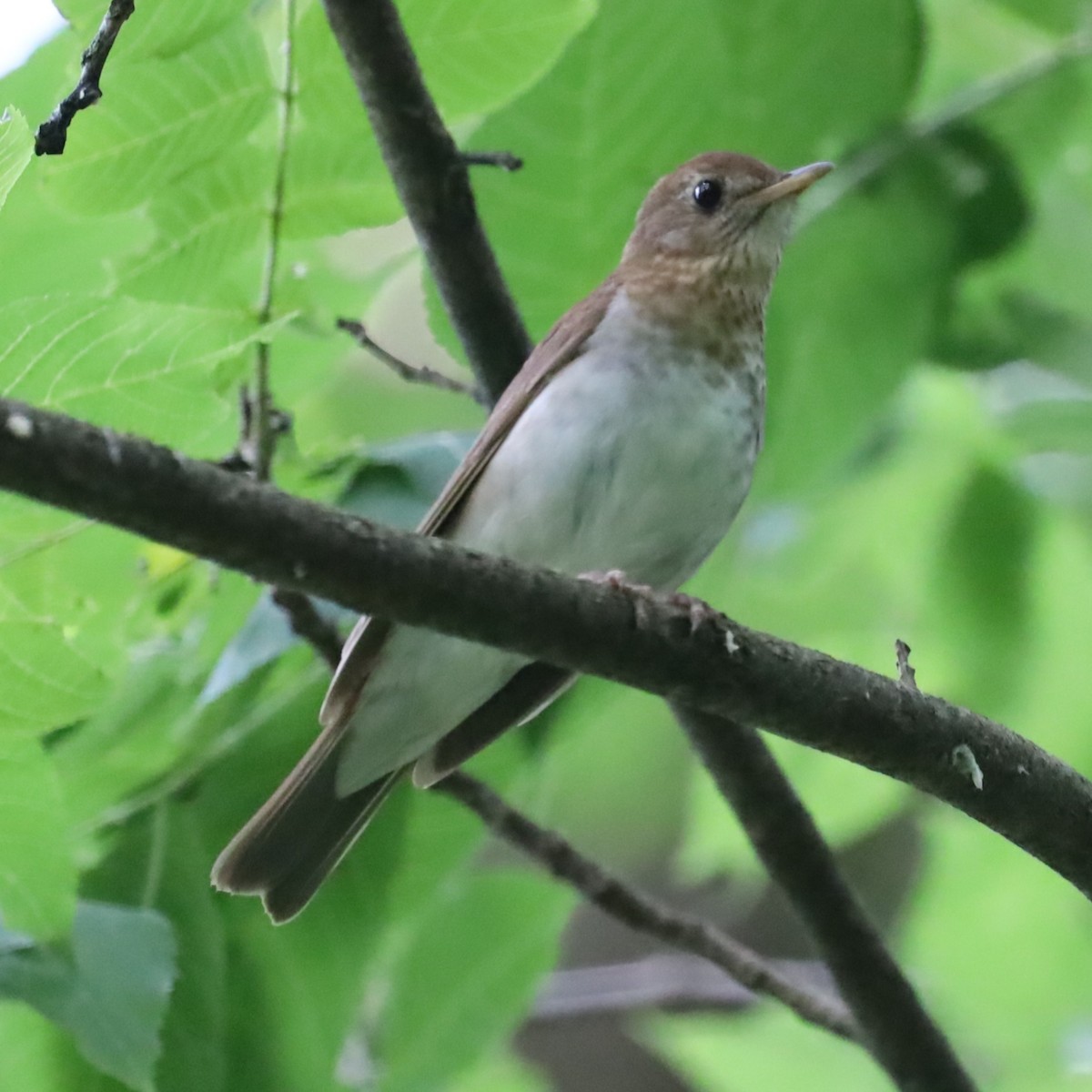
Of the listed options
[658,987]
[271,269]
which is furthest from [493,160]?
[658,987]

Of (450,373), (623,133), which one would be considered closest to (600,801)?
(450,373)

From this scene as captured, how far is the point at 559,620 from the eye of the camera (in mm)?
1796

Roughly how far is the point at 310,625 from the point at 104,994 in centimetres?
65

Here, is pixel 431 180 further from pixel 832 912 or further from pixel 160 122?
pixel 832 912

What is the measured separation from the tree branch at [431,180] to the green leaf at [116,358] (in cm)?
57

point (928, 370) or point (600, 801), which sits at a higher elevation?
point (928, 370)

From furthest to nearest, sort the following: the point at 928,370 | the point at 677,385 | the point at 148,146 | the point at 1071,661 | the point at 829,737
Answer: the point at 928,370
the point at 1071,661
the point at 677,385
the point at 148,146
the point at 829,737

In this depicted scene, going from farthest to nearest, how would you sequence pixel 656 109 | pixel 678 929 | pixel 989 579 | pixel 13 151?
pixel 989 579 → pixel 656 109 → pixel 678 929 → pixel 13 151

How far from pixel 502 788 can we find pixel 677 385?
0.81m

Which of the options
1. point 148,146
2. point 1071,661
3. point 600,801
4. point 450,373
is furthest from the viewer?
point 450,373

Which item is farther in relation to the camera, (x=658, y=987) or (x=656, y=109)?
(x=658, y=987)

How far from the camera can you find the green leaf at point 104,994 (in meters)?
2.04

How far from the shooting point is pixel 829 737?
204 cm

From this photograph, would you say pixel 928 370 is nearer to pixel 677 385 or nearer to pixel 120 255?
pixel 677 385
